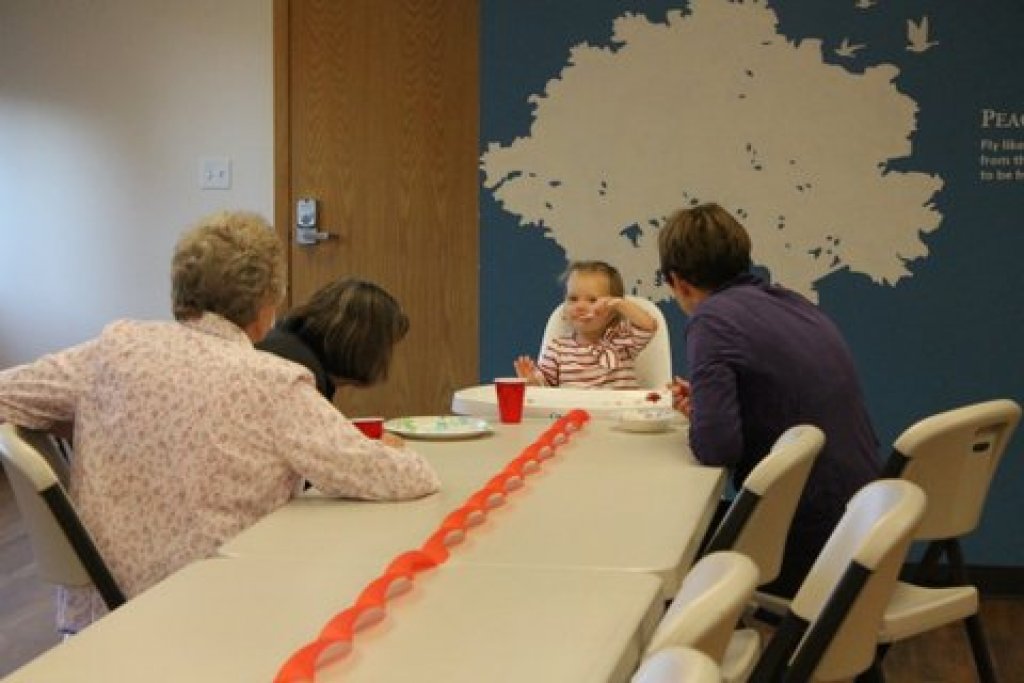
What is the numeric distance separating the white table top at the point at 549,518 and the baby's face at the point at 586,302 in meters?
1.27

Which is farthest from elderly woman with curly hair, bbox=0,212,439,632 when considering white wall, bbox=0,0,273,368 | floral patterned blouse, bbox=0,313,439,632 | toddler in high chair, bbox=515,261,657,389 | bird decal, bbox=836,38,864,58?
white wall, bbox=0,0,273,368

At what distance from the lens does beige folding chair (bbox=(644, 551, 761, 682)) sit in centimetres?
126

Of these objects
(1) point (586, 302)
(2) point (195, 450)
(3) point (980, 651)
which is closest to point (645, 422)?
(3) point (980, 651)

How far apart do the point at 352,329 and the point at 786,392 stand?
2.87ft

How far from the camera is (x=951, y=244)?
4.71 metres

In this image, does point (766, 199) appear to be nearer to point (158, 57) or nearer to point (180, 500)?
point (158, 57)

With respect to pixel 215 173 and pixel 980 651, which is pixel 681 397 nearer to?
pixel 980 651

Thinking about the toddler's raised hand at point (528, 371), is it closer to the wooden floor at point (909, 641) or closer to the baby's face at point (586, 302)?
the baby's face at point (586, 302)

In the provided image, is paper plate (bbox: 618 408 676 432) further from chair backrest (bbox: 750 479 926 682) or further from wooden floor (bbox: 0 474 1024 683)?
wooden floor (bbox: 0 474 1024 683)

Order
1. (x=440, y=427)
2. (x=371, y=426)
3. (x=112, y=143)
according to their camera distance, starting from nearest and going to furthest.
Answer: (x=371, y=426), (x=440, y=427), (x=112, y=143)

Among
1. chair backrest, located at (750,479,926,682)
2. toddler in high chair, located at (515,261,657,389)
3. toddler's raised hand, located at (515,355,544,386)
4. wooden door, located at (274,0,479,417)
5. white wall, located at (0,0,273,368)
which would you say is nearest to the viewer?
chair backrest, located at (750,479,926,682)

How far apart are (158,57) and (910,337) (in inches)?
127

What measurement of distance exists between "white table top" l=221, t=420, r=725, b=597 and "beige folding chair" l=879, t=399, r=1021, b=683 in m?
0.40

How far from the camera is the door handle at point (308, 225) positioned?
5340 millimetres
